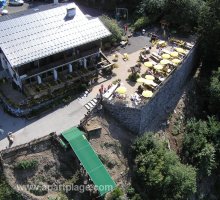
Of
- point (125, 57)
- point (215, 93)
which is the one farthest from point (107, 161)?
point (125, 57)

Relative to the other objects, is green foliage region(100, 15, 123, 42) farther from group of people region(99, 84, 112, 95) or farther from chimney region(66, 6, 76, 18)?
group of people region(99, 84, 112, 95)

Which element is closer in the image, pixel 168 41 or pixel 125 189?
pixel 125 189

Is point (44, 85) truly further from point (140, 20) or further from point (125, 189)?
point (140, 20)

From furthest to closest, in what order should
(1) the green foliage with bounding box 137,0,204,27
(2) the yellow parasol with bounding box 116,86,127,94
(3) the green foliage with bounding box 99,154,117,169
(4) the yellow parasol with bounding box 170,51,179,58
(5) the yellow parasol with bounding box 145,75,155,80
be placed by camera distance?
(1) the green foliage with bounding box 137,0,204,27
(4) the yellow parasol with bounding box 170,51,179,58
(5) the yellow parasol with bounding box 145,75,155,80
(2) the yellow parasol with bounding box 116,86,127,94
(3) the green foliage with bounding box 99,154,117,169

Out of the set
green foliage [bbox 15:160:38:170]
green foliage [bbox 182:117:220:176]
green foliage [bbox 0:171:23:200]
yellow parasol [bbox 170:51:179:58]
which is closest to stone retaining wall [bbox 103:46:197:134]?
yellow parasol [bbox 170:51:179:58]

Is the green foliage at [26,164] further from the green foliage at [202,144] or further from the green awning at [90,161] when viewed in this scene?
the green foliage at [202,144]

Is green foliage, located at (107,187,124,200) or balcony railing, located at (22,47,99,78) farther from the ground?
balcony railing, located at (22,47,99,78)

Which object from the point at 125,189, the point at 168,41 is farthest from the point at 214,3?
the point at 125,189

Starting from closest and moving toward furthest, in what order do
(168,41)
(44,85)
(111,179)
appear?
1. (111,179)
2. (44,85)
3. (168,41)
